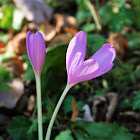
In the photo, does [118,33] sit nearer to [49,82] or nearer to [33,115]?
[49,82]

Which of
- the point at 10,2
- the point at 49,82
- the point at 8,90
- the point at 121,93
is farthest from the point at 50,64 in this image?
the point at 10,2

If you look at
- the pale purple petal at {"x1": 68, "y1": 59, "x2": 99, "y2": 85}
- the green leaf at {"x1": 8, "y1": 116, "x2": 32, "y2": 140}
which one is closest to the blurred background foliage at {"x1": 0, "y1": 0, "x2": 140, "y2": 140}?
the green leaf at {"x1": 8, "y1": 116, "x2": 32, "y2": 140}

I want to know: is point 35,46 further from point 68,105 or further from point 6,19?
point 6,19

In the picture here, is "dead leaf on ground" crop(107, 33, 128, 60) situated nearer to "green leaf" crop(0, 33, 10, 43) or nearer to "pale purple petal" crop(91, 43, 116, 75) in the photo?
"green leaf" crop(0, 33, 10, 43)

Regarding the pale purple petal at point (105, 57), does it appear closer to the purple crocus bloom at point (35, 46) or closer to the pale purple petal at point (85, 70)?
the pale purple petal at point (85, 70)

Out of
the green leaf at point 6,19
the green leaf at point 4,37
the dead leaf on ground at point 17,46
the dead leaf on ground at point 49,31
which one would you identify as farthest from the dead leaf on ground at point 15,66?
the green leaf at point 6,19

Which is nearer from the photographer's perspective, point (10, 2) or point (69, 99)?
point (69, 99)
